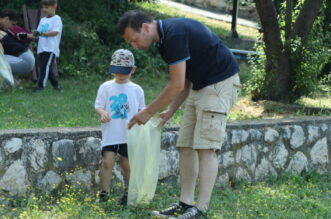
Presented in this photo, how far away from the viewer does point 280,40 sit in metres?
9.22

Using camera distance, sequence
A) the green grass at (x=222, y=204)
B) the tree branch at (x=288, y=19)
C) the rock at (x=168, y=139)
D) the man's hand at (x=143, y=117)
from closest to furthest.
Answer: the man's hand at (x=143, y=117)
the green grass at (x=222, y=204)
the rock at (x=168, y=139)
the tree branch at (x=288, y=19)

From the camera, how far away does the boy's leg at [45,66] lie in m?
9.38

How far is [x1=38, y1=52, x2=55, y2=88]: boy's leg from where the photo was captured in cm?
938

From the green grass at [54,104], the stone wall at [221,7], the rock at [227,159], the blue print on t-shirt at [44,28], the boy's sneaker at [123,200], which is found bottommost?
the boy's sneaker at [123,200]

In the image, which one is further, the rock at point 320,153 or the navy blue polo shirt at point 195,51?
the rock at point 320,153

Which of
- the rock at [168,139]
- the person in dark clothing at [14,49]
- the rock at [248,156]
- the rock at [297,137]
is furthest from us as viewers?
the person in dark clothing at [14,49]

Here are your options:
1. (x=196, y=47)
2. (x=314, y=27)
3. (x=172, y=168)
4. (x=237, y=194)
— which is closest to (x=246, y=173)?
(x=237, y=194)

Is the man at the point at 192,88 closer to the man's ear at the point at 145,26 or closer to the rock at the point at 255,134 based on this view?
the man's ear at the point at 145,26

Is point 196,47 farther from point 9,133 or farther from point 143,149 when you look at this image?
point 9,133

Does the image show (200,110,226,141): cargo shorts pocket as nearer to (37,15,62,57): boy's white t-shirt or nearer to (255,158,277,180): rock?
(255,158,277,180): rock

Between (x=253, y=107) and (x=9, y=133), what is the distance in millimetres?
4814

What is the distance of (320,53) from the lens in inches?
365

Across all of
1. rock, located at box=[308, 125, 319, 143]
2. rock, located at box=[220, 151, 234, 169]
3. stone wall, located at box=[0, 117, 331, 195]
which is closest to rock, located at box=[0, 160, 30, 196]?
stone wall, located at box=[0, 117, 331, 195]

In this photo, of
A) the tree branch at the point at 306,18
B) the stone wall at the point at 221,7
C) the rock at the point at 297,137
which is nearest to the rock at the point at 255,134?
the rock at the point at 297,137
